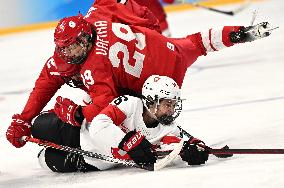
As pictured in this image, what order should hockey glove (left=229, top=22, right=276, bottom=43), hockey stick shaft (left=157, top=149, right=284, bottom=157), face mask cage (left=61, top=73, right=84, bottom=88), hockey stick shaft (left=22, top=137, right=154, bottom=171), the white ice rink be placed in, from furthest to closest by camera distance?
hockey glove (left=229, top=22, right=276, bottom=43)
face mask cage (left=61, top=73, right=84, bottom=88)
hockey stick shaft (left=22, top=137, right=154, bottom=171)
hockey stick shaft (left=157, top=149, right=284, bottom=157)
the white ice rink

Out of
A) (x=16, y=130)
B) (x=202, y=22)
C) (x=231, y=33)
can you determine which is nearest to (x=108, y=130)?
(x=16, y=130)

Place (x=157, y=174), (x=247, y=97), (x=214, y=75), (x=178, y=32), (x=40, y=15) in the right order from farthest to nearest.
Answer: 1. (x=40, y=15)
2. (x=178, y=32)
3. (x=214, y=75)
4. (x=247, y=97)
5. (x=157, y=174)

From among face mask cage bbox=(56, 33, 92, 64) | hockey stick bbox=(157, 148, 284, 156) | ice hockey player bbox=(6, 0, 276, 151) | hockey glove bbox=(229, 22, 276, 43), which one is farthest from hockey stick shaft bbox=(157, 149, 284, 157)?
hockey glove bbox=(229, 22, 276, 43)

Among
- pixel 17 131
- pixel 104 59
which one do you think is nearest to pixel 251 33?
pixel 104 59

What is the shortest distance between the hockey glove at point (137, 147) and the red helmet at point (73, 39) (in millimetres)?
476

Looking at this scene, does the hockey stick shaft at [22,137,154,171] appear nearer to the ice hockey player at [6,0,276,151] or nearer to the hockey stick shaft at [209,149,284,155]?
the ice hockey player at [6,0,276,151]

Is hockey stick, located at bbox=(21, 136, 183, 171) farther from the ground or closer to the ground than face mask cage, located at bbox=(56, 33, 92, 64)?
closer to the ground

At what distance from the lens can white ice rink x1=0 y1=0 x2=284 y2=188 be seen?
2482mm

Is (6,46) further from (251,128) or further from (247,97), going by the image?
(251,128)

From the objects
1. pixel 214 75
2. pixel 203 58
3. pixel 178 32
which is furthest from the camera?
pixel 178 32

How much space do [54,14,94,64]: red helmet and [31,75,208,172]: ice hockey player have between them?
0.28 metres

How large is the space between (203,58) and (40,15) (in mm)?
2288

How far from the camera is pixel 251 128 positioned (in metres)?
3.57

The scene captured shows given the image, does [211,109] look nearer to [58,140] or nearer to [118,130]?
[58,140]
